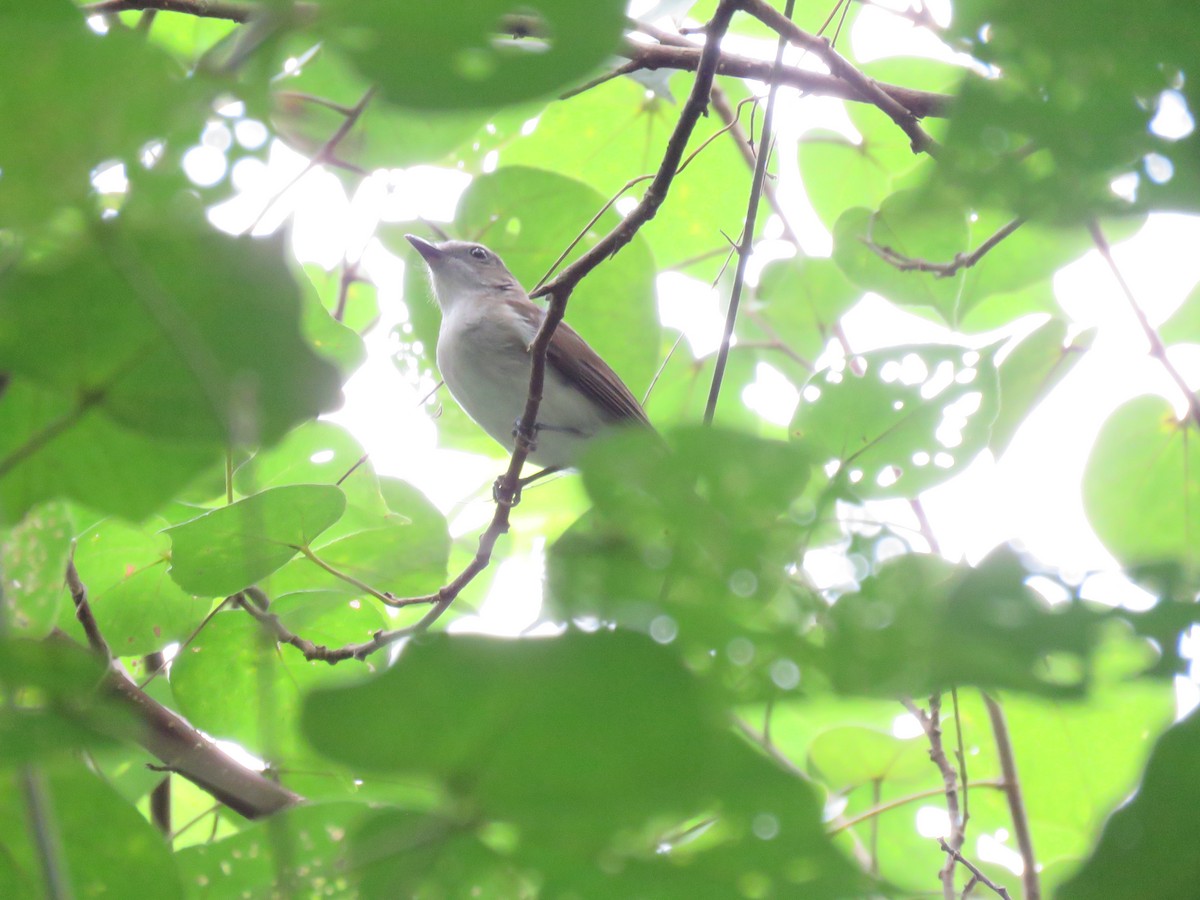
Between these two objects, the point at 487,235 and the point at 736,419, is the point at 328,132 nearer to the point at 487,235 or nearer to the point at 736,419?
the point at 487,235

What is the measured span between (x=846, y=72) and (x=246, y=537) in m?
1.65

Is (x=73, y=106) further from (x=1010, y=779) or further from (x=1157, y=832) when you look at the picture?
(x=1010, y=779)

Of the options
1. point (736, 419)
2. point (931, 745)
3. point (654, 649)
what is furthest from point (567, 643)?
point (736, 419)

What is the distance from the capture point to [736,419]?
2.88m

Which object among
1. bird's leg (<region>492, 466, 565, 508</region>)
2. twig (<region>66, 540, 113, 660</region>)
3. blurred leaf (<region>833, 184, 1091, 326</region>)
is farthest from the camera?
bird's leg (<region>492, 466, 565, 508</region>)

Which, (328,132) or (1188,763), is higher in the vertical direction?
(1188,763)

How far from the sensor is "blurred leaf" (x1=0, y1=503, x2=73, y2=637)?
94 centimetres

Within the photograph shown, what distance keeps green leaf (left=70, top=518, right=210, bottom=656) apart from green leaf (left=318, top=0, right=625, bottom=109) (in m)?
1.71

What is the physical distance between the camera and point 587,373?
14.3 feet

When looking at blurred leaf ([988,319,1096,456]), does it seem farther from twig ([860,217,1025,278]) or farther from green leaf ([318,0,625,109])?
green leaf ([318,0,625,109])

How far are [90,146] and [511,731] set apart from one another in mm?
358

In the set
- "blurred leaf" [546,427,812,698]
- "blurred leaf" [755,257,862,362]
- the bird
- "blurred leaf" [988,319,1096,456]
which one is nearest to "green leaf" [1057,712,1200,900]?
"blurred leaf" [546,427,812,698]

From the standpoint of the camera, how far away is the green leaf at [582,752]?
46cm

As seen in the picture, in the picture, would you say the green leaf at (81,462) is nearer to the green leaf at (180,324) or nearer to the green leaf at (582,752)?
the green leaf at (180,324)
